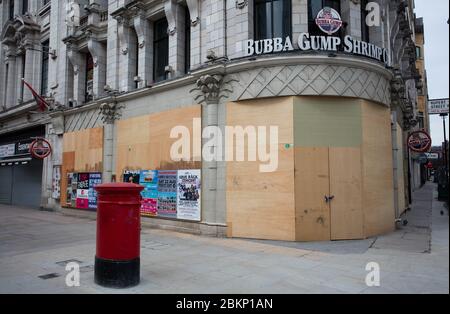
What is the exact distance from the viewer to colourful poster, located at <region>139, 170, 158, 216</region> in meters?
14.4

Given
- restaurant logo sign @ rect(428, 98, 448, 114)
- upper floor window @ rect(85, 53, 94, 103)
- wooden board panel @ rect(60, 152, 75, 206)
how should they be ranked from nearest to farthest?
1. restaurant logo sign @ rect(428, 98, 448, 114)
2. upper floor window @ rect(85, 53, 94, 103)
3. wooden board panel @ rect(60, 152, 75, 206)

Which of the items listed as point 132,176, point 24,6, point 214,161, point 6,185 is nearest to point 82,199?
point 132,176

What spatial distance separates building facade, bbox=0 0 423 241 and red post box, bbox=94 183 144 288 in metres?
5.52

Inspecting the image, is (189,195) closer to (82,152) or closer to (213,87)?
(213,87)

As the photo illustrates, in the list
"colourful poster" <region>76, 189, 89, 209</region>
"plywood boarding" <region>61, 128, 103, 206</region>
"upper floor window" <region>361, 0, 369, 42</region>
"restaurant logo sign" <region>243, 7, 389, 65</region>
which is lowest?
"colourful poster" <region>76, 189, 89, 209</region>

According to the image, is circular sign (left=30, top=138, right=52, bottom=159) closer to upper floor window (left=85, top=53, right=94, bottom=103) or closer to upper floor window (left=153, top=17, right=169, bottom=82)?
upper floor window (left=85, top=53, right=94, bottom=103)

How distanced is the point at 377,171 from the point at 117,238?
9.02 meters

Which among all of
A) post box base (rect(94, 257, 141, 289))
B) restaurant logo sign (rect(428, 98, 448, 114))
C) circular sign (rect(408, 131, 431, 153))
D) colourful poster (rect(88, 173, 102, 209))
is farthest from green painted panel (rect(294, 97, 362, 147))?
colourful poster (rect(88, 173, 102, 209))

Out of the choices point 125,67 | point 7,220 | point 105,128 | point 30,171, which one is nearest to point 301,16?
point 125,67

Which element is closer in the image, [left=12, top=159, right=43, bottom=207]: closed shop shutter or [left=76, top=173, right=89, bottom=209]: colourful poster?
[left=76, top=173, right=89, bottom=209]: colourful poster

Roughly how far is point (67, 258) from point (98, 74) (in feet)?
39.1

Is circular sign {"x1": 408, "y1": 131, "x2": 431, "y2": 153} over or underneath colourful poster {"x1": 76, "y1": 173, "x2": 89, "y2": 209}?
over

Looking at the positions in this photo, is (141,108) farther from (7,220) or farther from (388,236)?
(388,236)

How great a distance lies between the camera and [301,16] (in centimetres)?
1151
